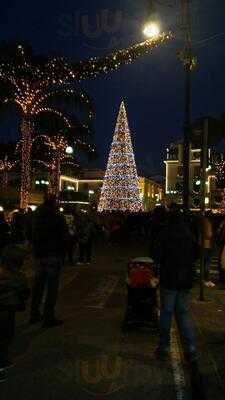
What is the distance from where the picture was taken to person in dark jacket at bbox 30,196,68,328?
9.27 m

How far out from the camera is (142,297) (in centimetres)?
902

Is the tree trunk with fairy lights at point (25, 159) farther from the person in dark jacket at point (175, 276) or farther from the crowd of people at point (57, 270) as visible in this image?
the person in dark jacket at point (175, 276)

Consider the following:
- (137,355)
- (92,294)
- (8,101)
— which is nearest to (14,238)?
(92,294)

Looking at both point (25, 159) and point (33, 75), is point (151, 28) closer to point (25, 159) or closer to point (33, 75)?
point (33, 75)

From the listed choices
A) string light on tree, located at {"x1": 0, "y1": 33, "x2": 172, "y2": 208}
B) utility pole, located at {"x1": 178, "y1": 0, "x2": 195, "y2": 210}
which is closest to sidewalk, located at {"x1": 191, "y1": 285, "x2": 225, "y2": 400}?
utility pole, located at {"x1": 178, "y1": 0, "x2": 195, "y2": 210}

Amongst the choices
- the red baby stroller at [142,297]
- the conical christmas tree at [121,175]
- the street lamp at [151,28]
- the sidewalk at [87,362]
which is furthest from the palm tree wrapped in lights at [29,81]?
the conical christmas tree at [121,175]

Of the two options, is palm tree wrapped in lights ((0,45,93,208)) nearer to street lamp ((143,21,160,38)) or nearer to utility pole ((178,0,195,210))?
utility pole ((178,0,195,210))

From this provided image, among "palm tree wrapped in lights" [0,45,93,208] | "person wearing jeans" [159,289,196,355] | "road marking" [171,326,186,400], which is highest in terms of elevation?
"palm tree wrapped in lights" [0,45,93,208]

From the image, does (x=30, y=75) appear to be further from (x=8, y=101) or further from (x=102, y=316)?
(x=102, y=316)

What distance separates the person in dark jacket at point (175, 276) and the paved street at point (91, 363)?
393 mm

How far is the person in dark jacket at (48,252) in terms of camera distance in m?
9.27

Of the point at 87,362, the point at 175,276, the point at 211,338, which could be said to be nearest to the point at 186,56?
the point at 211,338

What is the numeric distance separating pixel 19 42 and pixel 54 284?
17429 millimetres

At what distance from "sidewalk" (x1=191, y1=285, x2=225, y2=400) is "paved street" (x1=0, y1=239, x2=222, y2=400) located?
0.54 feet
